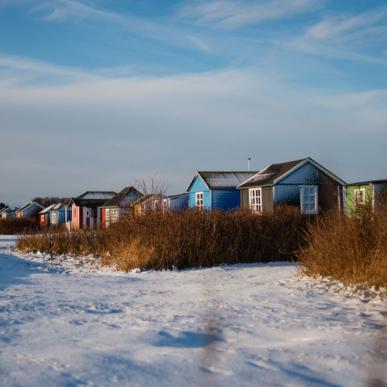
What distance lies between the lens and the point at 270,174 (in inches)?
1318

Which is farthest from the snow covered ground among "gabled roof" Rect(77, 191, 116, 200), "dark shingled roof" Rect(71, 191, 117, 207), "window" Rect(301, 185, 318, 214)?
"gabled roof" Rect(77, 191, 116, 200)

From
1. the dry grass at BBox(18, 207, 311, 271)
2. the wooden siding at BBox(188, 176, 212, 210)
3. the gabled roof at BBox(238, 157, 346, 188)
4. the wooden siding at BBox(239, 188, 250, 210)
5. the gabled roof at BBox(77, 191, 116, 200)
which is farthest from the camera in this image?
the gabled roof at BBox(77, 191, 116, 200)

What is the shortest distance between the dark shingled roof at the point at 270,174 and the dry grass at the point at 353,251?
20308 mm

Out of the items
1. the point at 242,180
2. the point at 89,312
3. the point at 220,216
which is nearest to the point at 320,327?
the point at 89,312

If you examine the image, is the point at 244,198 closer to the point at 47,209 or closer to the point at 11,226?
the point at 11,226

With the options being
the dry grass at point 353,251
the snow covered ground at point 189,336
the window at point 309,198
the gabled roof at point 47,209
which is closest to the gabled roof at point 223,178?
the window at point 309,198

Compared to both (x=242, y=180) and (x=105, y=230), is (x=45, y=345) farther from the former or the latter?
(x=242, y=180)

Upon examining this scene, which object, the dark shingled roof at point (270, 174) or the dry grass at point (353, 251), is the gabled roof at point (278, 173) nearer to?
the dark shingled roof at point (270, 174)

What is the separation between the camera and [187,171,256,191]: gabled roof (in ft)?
120

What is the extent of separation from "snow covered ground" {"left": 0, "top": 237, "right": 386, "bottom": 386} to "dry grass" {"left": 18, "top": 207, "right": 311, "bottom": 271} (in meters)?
4.86

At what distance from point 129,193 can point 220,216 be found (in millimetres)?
34729

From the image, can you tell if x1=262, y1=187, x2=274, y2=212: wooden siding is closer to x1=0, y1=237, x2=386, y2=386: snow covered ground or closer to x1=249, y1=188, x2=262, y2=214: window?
x1=249, y1=188, x2=262, y2=214: window

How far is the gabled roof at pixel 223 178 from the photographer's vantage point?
36438 millimetres

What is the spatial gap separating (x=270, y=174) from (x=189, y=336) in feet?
91.1
